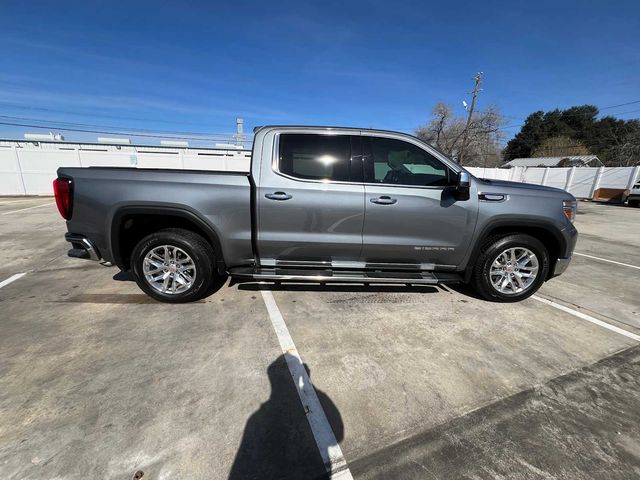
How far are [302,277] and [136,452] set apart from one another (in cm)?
207

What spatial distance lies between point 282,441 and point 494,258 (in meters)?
3.14

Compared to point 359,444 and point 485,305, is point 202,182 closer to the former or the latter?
point 359,444

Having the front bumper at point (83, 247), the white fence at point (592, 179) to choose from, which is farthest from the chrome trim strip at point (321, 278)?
the white fence at point (592, 179)

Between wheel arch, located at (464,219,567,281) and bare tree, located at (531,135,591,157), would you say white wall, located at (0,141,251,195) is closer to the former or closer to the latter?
wheel arch, located at (464,219,567,281)

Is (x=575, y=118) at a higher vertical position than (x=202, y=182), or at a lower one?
higher

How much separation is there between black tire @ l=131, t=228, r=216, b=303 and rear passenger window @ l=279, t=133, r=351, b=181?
1.28 m

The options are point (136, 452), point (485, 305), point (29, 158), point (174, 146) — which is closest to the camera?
point (136, 452)

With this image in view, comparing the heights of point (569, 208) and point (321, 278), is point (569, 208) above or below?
above

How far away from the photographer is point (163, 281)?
369cm

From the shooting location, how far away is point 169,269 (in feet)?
11.9

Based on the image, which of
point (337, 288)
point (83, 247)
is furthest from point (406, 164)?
point (83, 247)

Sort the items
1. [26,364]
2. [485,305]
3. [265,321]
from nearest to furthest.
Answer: [26,364]
[265,321]
[485,305]

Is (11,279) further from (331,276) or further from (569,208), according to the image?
→ (569,208)

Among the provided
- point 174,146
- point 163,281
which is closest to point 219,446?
point 163,281
